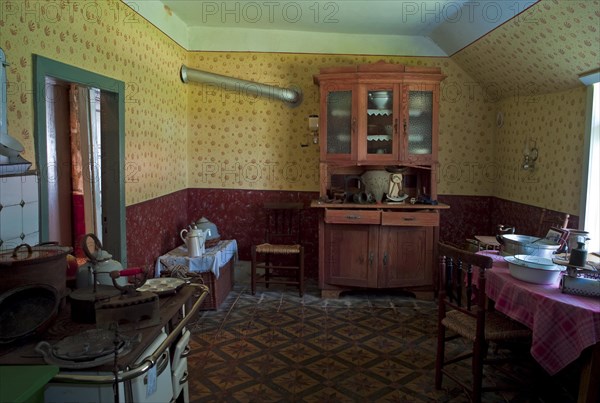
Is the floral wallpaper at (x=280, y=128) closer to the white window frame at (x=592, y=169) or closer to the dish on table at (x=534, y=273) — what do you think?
the white window frame at (x=592, y=169)

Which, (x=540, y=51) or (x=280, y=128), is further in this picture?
(x=280, y=128)

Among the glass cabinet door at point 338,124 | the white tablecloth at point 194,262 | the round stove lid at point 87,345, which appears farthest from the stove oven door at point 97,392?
the glass cabinet door at point 338,124

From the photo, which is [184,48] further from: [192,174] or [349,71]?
[349,71]

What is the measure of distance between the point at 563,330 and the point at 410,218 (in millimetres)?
2332

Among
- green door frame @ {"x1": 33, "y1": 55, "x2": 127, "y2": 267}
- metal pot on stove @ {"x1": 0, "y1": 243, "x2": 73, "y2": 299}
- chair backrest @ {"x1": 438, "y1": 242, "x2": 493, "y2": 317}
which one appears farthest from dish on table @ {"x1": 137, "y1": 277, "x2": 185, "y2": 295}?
chair backrest @ {"x1": 438, "y1": 242, "x2": 493, "y2": 317}

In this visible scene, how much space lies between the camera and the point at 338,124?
15.3 ft

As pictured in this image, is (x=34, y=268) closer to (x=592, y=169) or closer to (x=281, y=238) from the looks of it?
(x=281, y=238)

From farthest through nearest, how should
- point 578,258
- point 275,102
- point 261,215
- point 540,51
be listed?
point 261,215, point 275,102, point 540,51, point 578,258

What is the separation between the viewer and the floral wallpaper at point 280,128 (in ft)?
16.8

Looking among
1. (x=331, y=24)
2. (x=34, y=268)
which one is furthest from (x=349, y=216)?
(x=34, y=268)

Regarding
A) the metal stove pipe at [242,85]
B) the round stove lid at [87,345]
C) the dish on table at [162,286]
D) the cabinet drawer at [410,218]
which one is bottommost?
the round stove lid at [87,345]

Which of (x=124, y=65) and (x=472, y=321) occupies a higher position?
(x=124, y=65)

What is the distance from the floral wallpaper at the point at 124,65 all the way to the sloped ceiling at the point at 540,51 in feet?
9.98

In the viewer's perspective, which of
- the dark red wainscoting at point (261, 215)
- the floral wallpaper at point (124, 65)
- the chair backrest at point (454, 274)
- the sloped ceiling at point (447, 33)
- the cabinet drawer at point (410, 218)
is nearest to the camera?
the floral wallpaper at point (124, 65)
